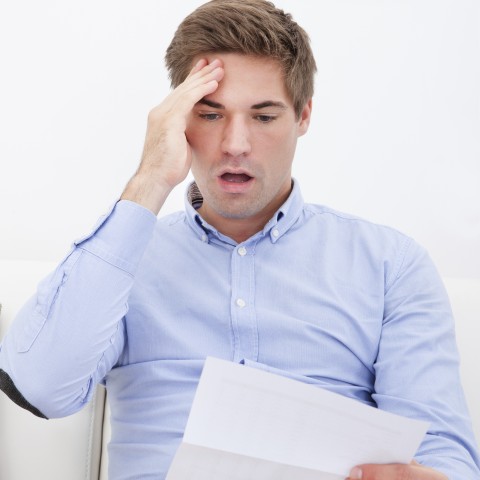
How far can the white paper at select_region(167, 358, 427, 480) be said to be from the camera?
2.95 ft

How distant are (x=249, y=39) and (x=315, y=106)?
2.15 ft

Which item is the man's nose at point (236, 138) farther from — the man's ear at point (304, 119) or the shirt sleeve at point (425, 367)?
the shirt sleeve at point (425, 367)

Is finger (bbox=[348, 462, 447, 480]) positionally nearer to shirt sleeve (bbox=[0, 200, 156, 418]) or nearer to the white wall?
shirt sleeve (bbox=[0, 200, 156, 418])

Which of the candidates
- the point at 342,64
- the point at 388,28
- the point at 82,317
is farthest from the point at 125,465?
the point at 388,28

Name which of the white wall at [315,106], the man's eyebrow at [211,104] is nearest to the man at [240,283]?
the man's eyebrow at [211,104]

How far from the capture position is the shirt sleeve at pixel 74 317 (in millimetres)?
1136

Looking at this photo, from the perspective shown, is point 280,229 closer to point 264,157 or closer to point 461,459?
point 264,157

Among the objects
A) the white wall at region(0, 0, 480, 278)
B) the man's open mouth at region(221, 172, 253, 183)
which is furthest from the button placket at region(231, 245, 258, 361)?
the white wall at region(0, 0, 480, 278)

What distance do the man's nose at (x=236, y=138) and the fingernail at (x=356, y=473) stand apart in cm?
60

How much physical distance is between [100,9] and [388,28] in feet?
2.57

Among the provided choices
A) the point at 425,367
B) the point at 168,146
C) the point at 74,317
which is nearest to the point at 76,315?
the point at 74,317

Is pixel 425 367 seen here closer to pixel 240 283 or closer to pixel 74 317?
pixel 240 283

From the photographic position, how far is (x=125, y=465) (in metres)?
1.29

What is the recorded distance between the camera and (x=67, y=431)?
148 cm
